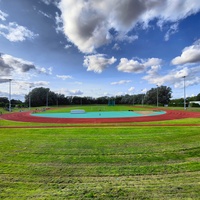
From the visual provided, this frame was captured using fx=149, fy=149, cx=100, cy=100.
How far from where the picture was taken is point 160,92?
90.4 m

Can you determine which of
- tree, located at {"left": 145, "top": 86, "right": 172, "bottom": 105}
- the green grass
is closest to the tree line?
tree, located at {"left": 145, "top": 86, "right": 172, "bottom": 105}

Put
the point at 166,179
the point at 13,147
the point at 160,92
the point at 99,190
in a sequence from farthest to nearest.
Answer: the point at 160,92 → the point at 13,147 → the point at 166,179 → the point at 99,190

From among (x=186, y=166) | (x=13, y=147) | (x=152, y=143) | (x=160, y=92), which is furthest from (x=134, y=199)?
(x=160, y=92)

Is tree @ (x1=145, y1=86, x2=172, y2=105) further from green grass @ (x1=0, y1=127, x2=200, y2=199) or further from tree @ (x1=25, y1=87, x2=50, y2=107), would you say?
green grass @ (x1=0, y1=127, x2=200, y2=199)

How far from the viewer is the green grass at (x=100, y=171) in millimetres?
4258

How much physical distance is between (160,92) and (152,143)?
8840cm

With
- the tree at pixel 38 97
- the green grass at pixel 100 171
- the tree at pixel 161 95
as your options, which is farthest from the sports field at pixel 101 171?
the tree at pixel 38 97

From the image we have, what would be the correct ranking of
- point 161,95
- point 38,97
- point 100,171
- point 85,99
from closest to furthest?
point 100,171 < point 161,95 < point 38,97 < point 85,99

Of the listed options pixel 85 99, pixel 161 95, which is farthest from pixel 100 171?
pixel 85 99

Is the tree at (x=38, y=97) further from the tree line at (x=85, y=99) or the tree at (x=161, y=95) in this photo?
the tree at (x=161, y=95)

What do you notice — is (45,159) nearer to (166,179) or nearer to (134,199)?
(134,199)

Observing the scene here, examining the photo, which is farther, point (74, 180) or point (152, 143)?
point (152, 143)

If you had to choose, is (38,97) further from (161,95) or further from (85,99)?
(161,95)

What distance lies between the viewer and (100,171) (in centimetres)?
554
